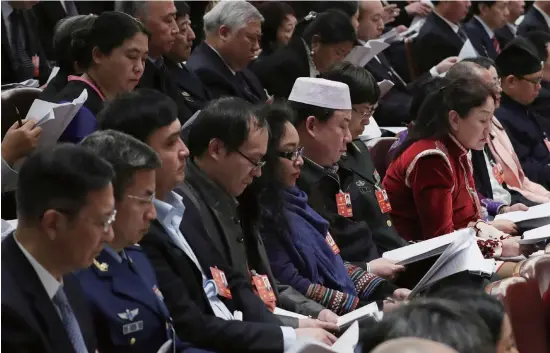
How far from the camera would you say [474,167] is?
4426mm

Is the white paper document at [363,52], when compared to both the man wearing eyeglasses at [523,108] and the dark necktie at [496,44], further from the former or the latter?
the dark necktie at [496,44]

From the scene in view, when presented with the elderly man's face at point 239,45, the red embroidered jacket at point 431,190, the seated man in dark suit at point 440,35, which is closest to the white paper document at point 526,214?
the red embroidered jacket at point 431,190

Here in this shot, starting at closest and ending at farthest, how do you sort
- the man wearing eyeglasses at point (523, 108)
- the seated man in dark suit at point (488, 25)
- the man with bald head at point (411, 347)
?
the man with bald head at point (411, 347), the man wearing eyeglasses at point (523, 108), the seated man in dark suit at point (488, 25)

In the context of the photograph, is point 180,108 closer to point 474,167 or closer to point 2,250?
point 474,167

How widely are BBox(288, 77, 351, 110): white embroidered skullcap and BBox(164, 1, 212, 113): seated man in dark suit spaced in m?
0.73

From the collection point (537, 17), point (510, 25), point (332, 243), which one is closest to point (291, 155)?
point (332, 243)

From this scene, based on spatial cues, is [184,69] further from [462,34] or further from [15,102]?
[462,34]

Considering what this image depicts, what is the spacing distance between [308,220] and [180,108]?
1032 mm

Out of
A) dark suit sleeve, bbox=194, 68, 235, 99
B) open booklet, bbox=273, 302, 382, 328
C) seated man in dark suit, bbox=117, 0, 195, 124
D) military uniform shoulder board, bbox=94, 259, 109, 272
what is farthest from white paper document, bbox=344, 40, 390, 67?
military uniform shoulder board, bbox=94, 259, 109, 272

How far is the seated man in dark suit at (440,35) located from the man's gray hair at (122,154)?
4.11 metres

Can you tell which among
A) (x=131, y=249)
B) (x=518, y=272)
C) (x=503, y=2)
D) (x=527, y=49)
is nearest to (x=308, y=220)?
(x=518, y=272)

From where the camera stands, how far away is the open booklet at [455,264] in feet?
9.84

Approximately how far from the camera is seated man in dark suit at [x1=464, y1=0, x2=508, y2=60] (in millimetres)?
6824

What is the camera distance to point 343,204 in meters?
3.58
